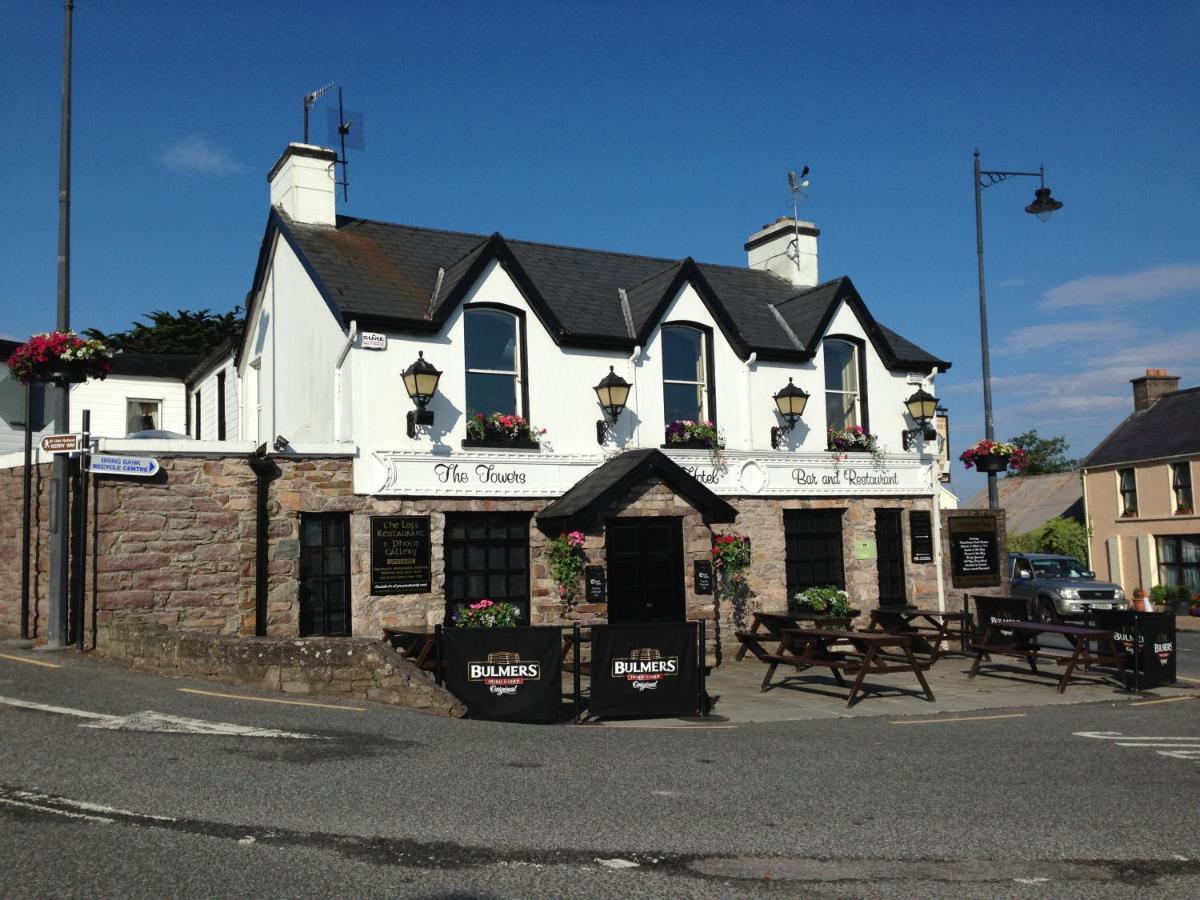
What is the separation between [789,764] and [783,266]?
1566 centimetres

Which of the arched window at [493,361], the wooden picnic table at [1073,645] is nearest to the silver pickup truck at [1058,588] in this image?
the wooden picnic table at [1073,645]

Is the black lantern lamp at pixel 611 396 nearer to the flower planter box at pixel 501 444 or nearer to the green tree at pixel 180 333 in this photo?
the flower planter box at pixel 501 444

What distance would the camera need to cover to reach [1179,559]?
3419 cm

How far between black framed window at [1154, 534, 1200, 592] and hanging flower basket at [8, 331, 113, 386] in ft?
108

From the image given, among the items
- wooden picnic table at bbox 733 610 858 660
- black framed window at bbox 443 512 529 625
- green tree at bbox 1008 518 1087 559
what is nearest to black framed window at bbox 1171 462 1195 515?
green tree at bbox 1008 518 1087 559

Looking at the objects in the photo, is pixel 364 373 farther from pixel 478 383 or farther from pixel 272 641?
pixel 272 641

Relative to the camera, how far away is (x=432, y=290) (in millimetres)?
Result: 17125

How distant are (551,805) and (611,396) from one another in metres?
10.3

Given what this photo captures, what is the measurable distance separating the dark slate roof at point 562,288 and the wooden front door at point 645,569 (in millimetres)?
3323

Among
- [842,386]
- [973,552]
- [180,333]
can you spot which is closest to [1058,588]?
[973,552]

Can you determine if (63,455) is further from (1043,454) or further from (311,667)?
(1043,454)

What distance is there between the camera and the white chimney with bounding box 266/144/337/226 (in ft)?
59.2

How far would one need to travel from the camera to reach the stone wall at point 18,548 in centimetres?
1479

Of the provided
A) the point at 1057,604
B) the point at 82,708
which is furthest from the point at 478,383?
the point at 1057,604
